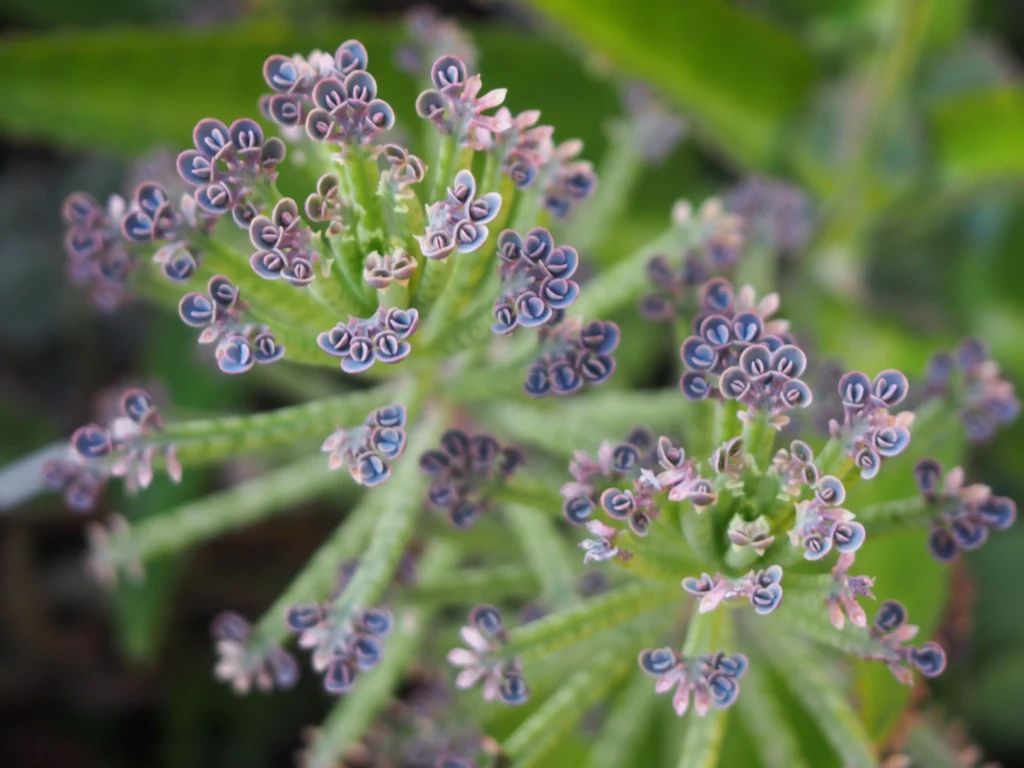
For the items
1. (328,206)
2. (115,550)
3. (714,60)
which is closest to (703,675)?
(328,206)

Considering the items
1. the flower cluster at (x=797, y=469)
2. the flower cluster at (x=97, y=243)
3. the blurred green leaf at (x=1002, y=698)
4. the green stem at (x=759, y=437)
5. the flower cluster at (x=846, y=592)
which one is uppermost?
the flower cluster at (x=97, y=243)

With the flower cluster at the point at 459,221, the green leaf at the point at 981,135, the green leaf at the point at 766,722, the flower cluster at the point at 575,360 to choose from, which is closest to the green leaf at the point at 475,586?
→ the green leaf at the point at 766,722

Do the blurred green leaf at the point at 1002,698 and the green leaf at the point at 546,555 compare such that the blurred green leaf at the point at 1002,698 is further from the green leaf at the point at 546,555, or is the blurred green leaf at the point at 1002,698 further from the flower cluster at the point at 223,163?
the flower cluster at the point at 223,163

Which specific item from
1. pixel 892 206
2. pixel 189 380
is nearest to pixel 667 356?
pixel 892 206

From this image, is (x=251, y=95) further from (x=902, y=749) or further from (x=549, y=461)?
(x=902, y=749)

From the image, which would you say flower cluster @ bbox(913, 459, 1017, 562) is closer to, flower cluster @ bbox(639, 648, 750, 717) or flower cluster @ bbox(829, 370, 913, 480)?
flower cluster @ bbox(829, 370, 913, 480)

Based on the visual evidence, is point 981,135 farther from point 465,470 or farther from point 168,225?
point 168,225
